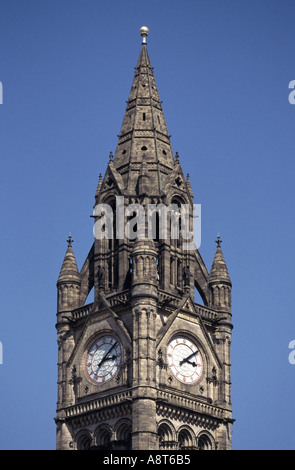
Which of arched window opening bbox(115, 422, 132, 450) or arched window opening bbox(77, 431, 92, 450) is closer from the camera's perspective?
arched window opening bbox(115, 422, 132, 450)

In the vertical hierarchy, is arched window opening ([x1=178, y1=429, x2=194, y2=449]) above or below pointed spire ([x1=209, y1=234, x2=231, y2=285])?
below

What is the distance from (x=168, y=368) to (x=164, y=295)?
4349mm

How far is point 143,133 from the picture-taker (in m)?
104

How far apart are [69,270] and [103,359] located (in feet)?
22.7

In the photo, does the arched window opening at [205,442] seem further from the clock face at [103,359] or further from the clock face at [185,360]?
the clock face at [103,359]

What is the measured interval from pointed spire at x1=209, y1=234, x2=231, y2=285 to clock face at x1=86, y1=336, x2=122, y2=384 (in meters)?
8.20

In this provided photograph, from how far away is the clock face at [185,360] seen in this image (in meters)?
96.6

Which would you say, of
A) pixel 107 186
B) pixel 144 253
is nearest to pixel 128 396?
pixel 144 253

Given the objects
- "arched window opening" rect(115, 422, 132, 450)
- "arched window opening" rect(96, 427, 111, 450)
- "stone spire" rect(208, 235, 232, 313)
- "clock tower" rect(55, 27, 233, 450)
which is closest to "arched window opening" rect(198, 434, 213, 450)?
"clock tower" rect(55, 27, 233, 450)

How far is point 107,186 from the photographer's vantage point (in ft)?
337

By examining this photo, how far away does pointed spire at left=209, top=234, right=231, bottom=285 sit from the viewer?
333ft

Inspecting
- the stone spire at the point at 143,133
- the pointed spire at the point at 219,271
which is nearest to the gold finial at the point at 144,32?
the stone spire at the point at 143,133

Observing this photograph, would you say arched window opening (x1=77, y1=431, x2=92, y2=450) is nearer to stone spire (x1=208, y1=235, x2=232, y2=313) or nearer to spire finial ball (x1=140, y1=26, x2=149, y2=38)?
stone spire (x1=208, y1=235, x2=232, y2=313)
